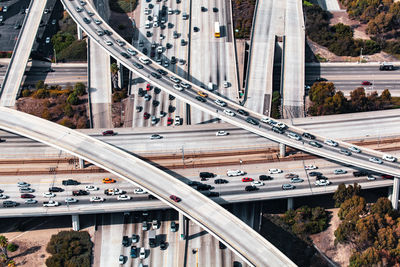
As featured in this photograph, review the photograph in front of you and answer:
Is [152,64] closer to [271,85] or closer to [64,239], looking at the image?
[271,85]

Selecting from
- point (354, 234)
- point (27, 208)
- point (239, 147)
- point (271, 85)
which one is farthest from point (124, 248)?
point (271, 85)

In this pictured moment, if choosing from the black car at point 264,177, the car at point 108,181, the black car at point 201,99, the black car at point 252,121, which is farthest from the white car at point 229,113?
the car at point 108,181

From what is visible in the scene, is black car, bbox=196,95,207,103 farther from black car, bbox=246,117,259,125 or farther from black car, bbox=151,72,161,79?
black car, bbox=151,72,161,79

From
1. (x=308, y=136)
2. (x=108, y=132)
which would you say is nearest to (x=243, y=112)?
(x=308, y=136)

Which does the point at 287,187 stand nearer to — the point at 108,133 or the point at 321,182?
the point at 321,182

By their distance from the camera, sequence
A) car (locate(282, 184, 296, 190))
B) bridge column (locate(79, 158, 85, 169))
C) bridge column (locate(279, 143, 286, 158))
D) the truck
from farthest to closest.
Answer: bridge column (locate(279, 143, 286, 158)) → bridge column (locate(79, 158, 85, 169)) → car (locate(282, 184, 296, 190)) → the truck

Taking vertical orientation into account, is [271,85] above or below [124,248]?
above

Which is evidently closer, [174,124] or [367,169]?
[367,169]

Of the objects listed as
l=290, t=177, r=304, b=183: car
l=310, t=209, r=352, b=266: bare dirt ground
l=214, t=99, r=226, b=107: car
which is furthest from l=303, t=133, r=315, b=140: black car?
l=214, t=99, r=226, b=107: car
